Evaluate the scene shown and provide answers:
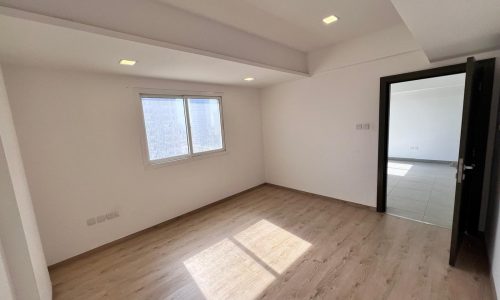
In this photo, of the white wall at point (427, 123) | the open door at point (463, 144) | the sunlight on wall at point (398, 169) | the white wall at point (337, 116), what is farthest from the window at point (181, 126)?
the white wall at point (427, 123)

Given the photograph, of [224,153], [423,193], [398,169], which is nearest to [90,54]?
[224,153]

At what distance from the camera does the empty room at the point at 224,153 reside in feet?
5.51

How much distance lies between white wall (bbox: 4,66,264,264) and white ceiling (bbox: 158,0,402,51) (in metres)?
1.42

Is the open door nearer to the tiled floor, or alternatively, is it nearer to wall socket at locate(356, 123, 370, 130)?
the tiled floor

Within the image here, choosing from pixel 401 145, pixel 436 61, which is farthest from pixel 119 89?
pixel 401 145

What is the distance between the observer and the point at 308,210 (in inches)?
136

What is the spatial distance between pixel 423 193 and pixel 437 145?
10.7 feet

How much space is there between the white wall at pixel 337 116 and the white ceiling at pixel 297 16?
0.39 m

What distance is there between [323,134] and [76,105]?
356cm

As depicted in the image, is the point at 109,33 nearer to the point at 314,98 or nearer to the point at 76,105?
the point at 76,105

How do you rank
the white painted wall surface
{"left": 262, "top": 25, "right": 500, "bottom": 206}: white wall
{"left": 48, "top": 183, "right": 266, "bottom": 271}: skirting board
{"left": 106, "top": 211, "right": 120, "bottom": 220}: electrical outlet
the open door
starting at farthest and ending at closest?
{"left": 262, "top": 25, "right": 500, "bottom": 206}: white wall < {"left": 106, "top": 211, "right": 120, "bottom": 220}: electrical outlet < {"left": 48, "top": 183, "right": 266, "bottom": 271}: skirting board < the open door < the white painted wall surface

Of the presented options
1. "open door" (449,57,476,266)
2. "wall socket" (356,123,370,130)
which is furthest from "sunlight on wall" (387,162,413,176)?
"open door" (449,57,476,266)

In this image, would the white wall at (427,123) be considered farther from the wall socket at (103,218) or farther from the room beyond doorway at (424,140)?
the wall socket at (103,218)

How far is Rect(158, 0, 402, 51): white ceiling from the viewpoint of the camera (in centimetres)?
202
